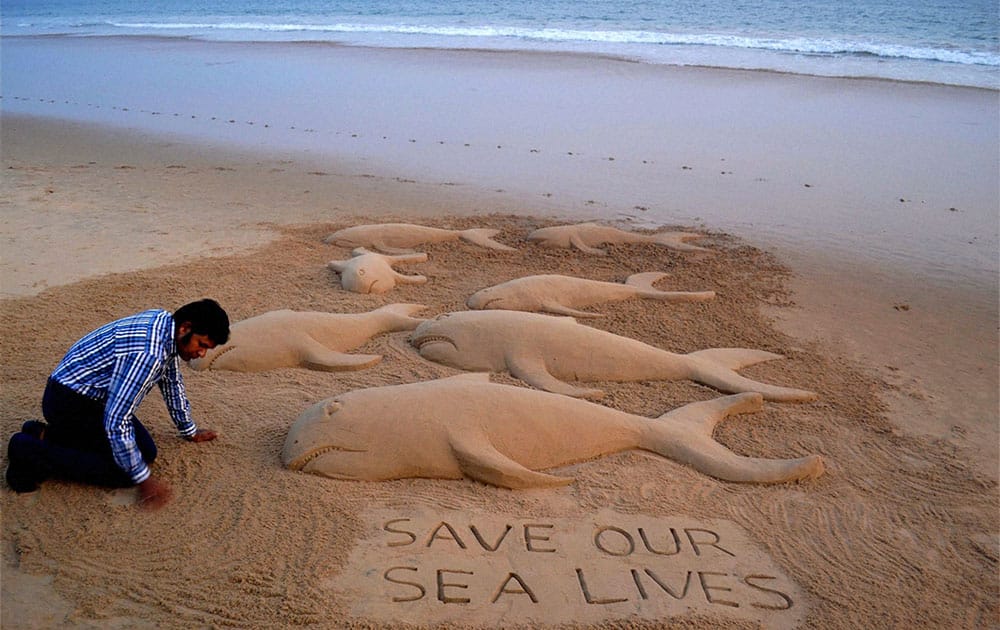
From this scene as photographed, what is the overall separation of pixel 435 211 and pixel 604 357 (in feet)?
16.9

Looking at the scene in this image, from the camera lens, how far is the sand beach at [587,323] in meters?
4.28

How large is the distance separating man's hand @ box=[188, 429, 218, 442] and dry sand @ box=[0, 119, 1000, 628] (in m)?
0.05

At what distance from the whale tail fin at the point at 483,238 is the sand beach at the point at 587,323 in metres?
0.21

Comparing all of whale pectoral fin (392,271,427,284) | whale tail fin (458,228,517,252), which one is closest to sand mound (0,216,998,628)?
whale pectoral fin (392,271,427,284)

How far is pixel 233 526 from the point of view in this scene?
4676 mm

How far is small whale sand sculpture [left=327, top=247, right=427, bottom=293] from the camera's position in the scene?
8.31 metres

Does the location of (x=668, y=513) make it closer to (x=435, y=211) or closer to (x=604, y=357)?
(x=604, y=357)

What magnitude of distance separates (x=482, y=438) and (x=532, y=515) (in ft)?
2.09

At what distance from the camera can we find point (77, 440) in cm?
485

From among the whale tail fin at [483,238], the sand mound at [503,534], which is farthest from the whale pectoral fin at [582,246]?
the sand mound at [503,534]

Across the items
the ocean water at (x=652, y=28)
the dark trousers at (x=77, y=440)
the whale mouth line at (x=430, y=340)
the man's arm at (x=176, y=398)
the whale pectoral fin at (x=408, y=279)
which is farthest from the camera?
the ocean water at (x=652, y=28)

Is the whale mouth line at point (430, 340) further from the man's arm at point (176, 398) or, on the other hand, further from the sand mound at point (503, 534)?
the man's arm at point (176, 398)

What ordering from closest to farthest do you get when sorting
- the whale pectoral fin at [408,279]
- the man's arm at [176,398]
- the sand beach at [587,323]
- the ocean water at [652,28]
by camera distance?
the sand beach at [587,323] < the man's arm at [176,398] < the whale pectoral fin at [408,279] < the ocean water at [652,28]

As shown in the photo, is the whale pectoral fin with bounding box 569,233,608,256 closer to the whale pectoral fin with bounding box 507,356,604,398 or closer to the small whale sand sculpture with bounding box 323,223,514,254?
the small whale sand sculpture with bounding box 323,223,514,254
